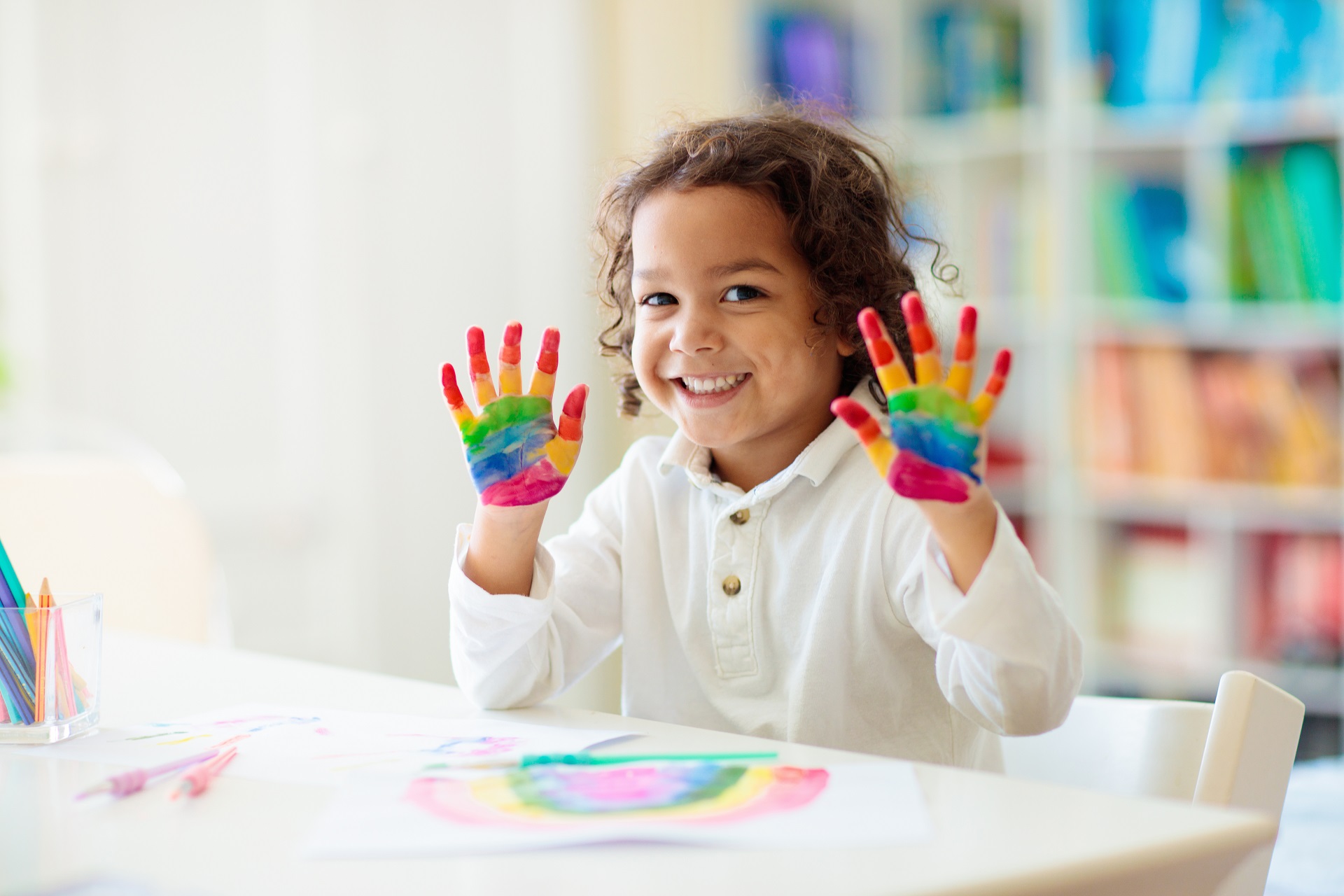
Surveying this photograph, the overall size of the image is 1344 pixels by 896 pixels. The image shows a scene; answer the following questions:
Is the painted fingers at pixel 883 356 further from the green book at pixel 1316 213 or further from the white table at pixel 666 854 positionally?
the green book at pixel 1316 213

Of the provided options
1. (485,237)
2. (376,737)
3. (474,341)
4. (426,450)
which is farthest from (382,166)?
(376,737)

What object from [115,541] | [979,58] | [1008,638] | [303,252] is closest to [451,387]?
[1008,638]

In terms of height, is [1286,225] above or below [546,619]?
above

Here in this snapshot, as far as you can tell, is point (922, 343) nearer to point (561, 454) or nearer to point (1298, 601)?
point (561, 454)

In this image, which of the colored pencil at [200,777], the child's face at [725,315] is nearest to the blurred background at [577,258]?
the child's face at [725,315]

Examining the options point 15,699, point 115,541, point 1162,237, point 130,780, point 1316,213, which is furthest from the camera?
point 1162,237

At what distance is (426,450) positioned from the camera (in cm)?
266

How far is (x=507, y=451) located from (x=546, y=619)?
139 millimetres

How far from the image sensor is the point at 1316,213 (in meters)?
2.22

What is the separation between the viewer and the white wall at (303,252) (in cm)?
Result: 223

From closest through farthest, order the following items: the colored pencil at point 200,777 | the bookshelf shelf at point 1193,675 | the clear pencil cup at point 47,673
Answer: the colored pencil at point 200,777 → the clear pencil cup at point 47,673 → the bookshelf shelf at point 1193,675

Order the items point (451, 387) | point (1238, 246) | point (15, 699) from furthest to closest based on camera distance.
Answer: point (1238, 246) → point (451, 387) → point (15, 699)

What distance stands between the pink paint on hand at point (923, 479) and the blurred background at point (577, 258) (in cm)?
140

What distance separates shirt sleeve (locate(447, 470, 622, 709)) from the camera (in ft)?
3.02
